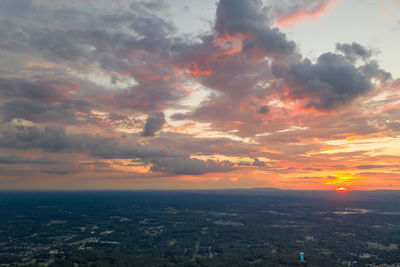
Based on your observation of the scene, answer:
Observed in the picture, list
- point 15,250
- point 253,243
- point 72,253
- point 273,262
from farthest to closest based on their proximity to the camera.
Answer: point 253,243, point 15,250, point 72,253, point 273,262

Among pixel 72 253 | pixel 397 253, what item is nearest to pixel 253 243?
pixel 397 253

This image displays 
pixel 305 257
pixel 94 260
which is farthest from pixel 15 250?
pixel 305 257

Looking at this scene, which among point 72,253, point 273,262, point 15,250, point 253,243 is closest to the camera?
point 273,262

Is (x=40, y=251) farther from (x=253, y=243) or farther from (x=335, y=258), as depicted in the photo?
(x=335, y=258)

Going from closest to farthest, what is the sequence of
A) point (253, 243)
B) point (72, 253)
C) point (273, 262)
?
point (273, 262)
point (72, 253)
point (253, 243)

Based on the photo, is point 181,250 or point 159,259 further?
point 181,250

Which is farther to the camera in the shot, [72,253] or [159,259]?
[72,253]

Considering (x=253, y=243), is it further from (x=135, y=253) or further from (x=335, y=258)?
(x=135, y=253)
